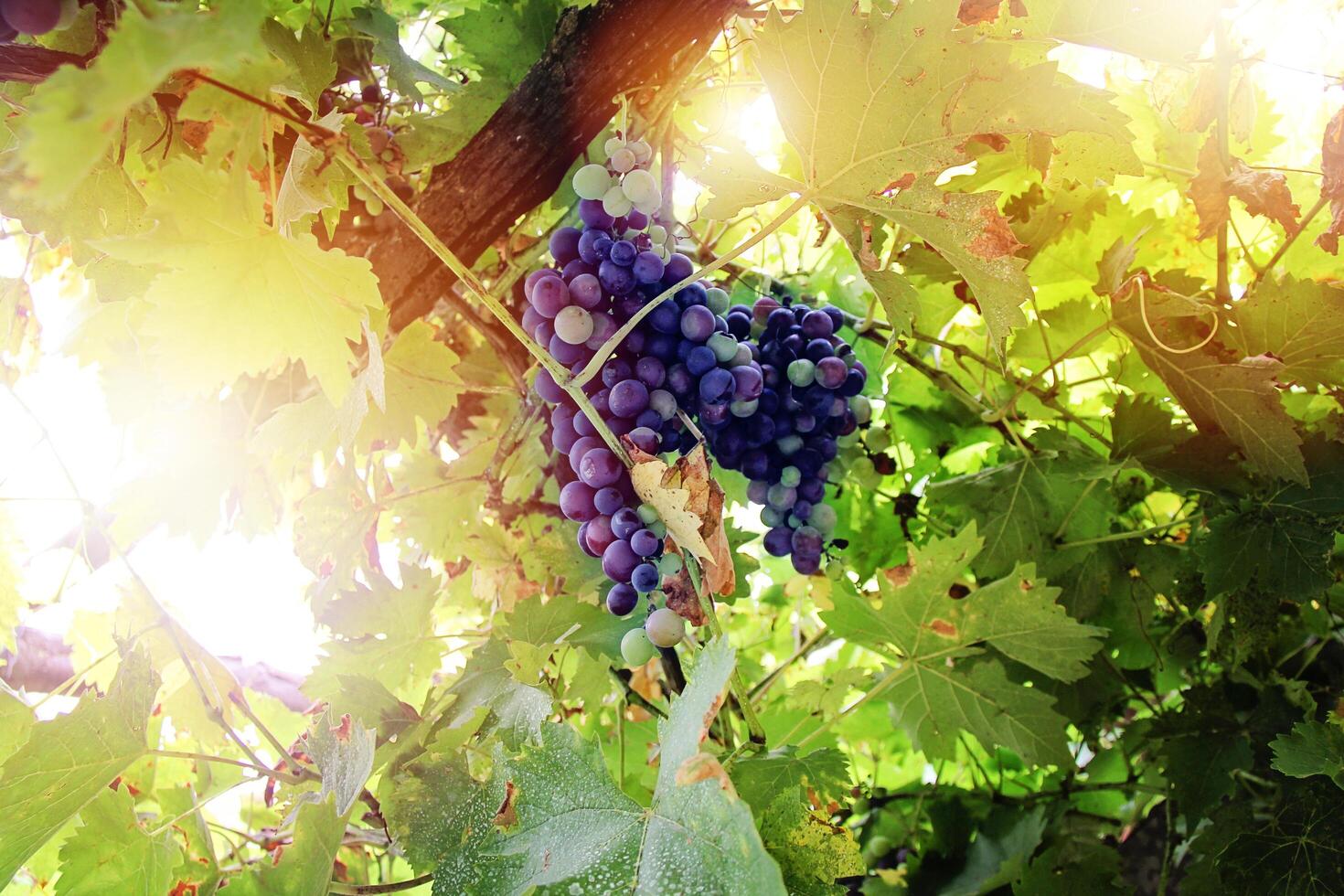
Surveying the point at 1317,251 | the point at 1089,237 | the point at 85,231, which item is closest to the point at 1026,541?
the point at 1089,237

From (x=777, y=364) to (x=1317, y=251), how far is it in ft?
2.58

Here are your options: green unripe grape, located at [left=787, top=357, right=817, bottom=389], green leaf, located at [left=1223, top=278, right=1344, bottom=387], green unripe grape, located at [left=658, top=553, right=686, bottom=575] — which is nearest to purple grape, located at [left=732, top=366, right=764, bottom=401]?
green unripe grape, located at [left=787, top=357, right=817, bottom=389]

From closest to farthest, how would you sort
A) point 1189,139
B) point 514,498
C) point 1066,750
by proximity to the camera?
point 1066,750 < point 1189,139 < point 514,498

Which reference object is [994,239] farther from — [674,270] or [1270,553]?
[1270,553]

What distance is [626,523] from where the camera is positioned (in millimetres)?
850

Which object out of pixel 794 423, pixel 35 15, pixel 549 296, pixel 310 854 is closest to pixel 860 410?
pixel 794 423

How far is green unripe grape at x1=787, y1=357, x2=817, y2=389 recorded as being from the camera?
106 centimetres

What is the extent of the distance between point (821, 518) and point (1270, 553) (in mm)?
575

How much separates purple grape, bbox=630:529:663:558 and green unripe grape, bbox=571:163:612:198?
1.18 feet

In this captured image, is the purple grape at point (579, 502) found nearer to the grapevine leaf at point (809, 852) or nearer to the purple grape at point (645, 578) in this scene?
the purple grape at point (645, 578)

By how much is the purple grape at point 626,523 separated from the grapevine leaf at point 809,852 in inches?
11.6

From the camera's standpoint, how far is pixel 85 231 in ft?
3.10

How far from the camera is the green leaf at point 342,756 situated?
837 millimetres

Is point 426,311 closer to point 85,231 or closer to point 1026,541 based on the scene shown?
point 85,231
